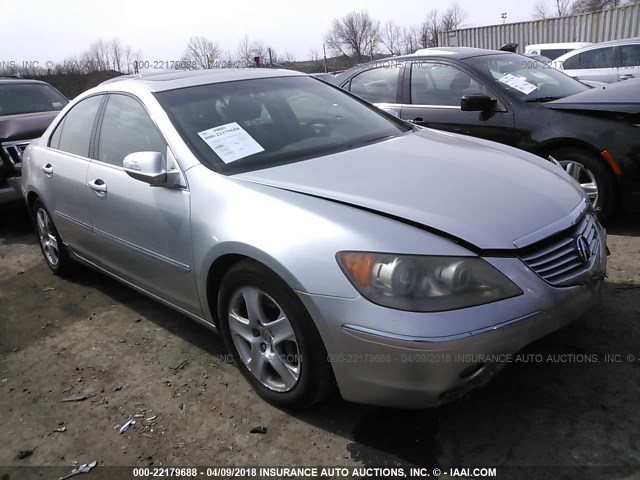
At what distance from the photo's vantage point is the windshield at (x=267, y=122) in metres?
2.80

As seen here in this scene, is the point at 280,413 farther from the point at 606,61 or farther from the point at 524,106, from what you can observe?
the point at 606,61

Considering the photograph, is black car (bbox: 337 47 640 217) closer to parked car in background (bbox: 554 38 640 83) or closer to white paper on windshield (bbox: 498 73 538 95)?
white paper on windshield (bbox: 498 73 538 95)

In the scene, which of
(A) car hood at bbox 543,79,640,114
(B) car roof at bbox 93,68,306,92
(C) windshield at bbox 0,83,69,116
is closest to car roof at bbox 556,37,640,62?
(A) car hood at bbox 543,79,640,114

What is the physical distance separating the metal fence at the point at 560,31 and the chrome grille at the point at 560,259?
18953mm

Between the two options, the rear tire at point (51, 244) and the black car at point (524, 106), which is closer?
the black car at point (524, 106)

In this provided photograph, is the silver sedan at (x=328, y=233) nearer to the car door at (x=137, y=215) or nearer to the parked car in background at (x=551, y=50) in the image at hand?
the car door at (x=137, y=215)

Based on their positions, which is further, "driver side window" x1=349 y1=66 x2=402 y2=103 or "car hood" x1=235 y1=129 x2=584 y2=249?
"driver side window" x1=349 y1=66 x2=402 y2=103

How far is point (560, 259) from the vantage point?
7.25 ft

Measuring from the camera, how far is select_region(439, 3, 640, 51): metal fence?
1814 centimetres

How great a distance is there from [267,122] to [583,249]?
5.69 ft

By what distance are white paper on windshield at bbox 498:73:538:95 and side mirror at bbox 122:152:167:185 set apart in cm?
342

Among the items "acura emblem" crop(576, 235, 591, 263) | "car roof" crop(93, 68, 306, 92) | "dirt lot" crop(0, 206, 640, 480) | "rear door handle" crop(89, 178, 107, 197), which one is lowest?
"dirt lot" crop(0, 206, 640, 480)

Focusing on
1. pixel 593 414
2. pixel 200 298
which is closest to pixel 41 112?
pixel 200 298

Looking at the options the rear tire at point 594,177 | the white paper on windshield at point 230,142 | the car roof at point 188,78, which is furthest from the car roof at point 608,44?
the white paper on windshield at point 230,142
